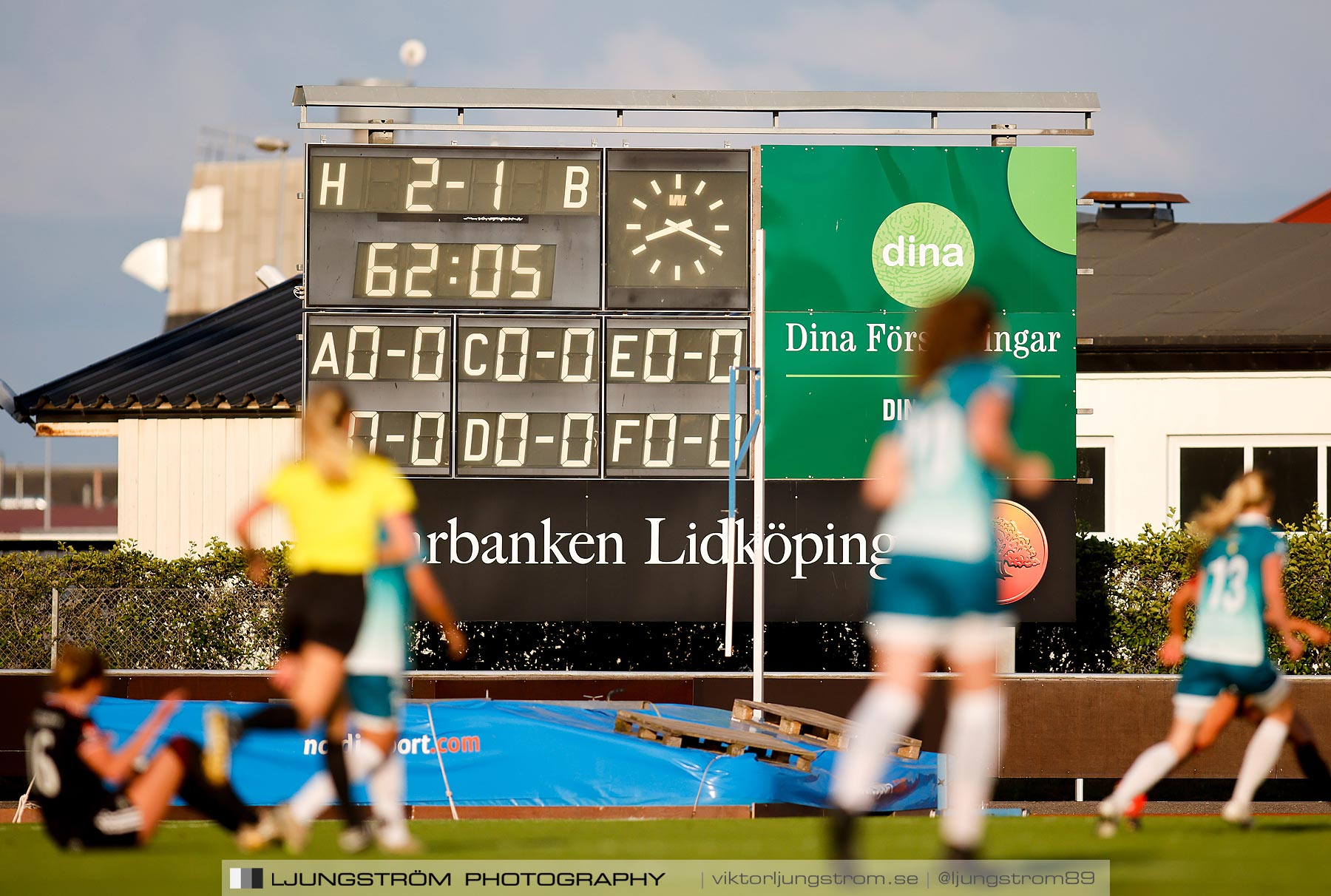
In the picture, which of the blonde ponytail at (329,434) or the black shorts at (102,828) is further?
the black shorts at (102,828)

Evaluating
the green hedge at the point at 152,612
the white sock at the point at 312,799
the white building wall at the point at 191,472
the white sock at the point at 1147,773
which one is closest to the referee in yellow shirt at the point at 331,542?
the white sock at the point at 312,799

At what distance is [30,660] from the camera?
19.5 meters

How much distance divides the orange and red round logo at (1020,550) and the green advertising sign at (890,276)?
0.76m

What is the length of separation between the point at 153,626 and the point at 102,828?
13.0 m

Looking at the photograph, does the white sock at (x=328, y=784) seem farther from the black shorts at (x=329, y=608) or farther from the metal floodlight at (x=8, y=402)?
the metal floodlight at (x=8, y=402)

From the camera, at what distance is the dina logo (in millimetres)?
6031

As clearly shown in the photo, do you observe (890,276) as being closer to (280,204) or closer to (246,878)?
(246,878)

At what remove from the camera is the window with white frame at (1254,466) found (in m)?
25.6

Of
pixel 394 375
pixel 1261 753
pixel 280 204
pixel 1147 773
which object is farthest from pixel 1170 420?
pixel 280 204

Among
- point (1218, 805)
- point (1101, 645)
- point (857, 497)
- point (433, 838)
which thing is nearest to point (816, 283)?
point (857, 497)

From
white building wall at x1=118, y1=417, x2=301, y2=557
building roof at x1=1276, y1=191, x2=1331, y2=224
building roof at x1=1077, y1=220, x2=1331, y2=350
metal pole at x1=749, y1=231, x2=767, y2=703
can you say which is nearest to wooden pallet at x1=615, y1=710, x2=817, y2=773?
metal pole at x1=749, y1=231, x2=767, y2=703

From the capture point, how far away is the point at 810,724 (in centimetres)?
1521

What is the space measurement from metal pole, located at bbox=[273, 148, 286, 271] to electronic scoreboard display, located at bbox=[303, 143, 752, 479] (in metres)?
37.5

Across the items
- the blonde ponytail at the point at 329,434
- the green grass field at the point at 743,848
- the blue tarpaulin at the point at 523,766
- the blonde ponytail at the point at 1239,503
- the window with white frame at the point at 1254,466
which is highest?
the window with white frame at the point at 1254,466
